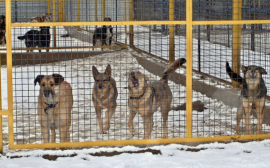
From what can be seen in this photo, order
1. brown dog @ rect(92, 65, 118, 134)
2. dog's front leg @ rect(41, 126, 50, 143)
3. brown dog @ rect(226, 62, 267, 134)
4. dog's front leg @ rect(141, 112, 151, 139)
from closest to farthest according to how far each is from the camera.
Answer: dog's front leg @ rect(41, 126, 50, 143) → dog's front leg @ rect(141, 112, 151, 139) → brown dog @ rect(226, 62, 267, 134) → brown dog @ rect(92, 65, 118, 134)

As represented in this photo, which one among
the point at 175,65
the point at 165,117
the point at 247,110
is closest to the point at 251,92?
the point at 247,110

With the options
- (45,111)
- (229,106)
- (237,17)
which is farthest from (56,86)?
(237,17)

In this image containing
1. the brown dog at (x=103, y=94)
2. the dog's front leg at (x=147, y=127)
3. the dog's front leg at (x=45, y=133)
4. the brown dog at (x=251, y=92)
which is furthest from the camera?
the brown dog at (x=103, y=94)

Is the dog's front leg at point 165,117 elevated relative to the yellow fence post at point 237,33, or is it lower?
lower

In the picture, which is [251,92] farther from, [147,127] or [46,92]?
[46,92]

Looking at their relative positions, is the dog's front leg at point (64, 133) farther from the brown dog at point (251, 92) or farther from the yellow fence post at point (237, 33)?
the yellow fence post at point (237, 33)

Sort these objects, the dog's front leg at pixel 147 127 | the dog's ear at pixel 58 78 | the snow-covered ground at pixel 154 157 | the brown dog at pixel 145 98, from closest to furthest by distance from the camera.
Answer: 1. the snow-covered ground at pixel 154 157
2. the dog's ear at pixel 58 78
3. the dog's front leg at pixel 147 127
4. the brown dog at pixel 145 98

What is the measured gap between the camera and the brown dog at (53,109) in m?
6.41

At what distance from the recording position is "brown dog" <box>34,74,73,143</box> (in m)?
6.41

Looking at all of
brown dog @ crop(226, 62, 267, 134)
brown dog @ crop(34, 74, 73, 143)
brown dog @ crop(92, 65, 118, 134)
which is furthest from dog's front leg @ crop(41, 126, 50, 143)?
brown dog @ crop(226, 62, 267, 134)

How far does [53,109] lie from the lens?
6469 millimetres

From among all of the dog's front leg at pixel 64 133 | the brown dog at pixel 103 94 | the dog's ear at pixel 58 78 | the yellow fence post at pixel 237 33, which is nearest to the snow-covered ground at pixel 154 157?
the dog's front leg at pixel 64 133

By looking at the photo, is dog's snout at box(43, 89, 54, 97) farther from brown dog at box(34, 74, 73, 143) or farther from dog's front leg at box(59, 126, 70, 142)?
dog's front leg at box(59, 126, 70, 142)

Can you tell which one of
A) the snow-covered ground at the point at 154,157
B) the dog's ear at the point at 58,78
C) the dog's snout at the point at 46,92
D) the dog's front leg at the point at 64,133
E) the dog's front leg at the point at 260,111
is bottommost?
the snow-covered ground at the point at 154,157
